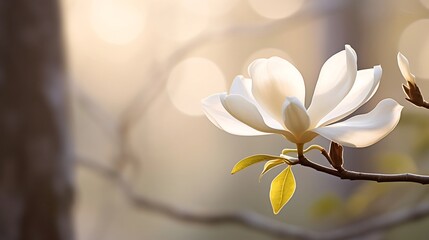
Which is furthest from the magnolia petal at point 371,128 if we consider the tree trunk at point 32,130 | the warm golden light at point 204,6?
the warm golden light at point 204,6

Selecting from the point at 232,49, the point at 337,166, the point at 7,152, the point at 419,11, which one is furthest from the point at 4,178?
the point at 232,49

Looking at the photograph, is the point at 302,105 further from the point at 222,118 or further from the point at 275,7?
the point at 275,7

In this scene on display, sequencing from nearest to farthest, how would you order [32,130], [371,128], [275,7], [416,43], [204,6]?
[371,128] → [32,130] → [416,43] → [204,6] → [275,7]

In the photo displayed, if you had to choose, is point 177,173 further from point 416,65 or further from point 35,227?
point 35,227

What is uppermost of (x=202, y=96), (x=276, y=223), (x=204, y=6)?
(x=204, y=6)

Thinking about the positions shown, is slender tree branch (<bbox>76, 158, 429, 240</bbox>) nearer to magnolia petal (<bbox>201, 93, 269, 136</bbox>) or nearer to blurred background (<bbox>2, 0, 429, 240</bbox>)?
blurred background (<bbox>2, 0, 429, 240</bbox>)

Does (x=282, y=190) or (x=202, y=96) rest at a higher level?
(x=282, y=190)

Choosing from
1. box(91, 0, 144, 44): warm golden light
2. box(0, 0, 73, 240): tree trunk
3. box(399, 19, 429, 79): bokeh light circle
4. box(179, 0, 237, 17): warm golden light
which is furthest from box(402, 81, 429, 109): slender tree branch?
box(91, 0, 144, 44): warm golden light

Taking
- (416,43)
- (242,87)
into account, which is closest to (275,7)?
(416,43)
